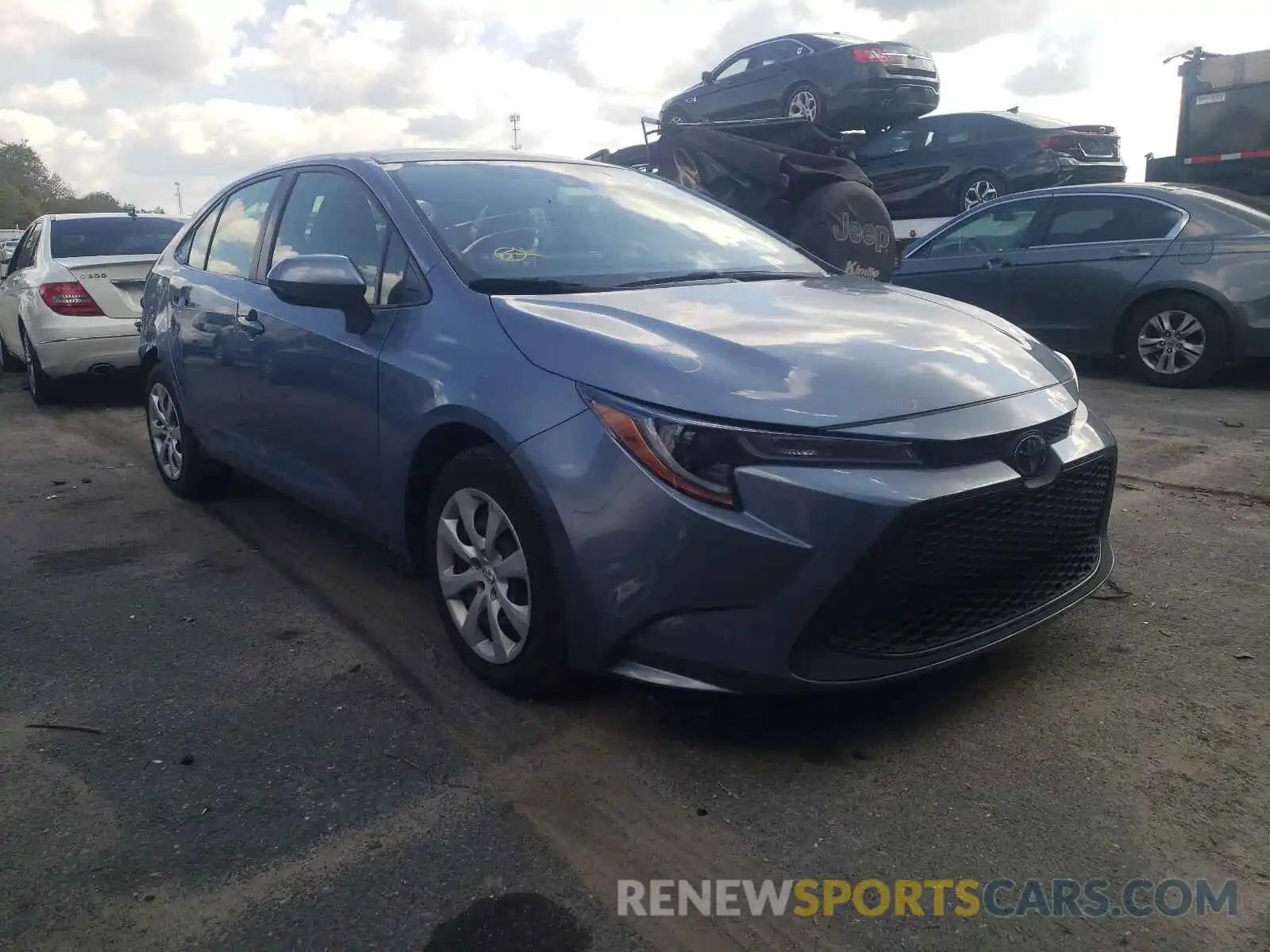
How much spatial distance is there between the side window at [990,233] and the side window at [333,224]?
239 inches

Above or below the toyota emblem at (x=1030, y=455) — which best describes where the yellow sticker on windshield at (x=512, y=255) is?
above

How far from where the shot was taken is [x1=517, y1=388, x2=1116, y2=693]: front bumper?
8.09 ft

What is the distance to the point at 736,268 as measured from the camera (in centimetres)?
377

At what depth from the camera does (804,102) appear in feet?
39.5

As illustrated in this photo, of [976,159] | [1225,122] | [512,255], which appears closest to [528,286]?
[512,255]

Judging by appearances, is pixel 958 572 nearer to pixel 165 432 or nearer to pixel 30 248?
pixel 165 432

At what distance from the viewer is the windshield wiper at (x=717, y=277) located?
3.45 meters

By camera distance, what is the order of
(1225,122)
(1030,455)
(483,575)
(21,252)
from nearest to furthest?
(1030,455) → (483,575) → (21,252) → (1225,122)

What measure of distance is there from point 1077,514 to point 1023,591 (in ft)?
0.92

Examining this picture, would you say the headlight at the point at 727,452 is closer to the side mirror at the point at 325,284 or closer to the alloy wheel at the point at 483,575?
the alloy wheel at the point at 483,575

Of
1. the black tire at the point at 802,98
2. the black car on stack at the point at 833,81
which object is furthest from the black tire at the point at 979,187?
the black tire at the point at 802,98

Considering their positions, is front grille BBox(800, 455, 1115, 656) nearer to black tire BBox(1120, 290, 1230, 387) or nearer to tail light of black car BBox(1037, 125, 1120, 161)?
black tire BBox(1120, 290, 1230, 387)

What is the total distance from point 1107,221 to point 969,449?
6302 mm

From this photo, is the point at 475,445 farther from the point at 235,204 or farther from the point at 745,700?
the point at 235,204
